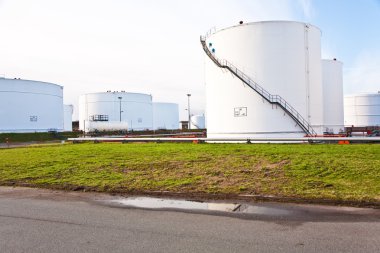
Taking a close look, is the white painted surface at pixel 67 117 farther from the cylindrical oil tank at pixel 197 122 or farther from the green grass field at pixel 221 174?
the green grass field at pixel 221 174

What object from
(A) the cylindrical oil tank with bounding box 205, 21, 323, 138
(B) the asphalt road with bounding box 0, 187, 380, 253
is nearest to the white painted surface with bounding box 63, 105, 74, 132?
(A) the cylindrical oil tank with bounding box 205, 21, 323, 138

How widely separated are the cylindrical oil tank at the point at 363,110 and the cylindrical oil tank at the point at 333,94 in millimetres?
25923

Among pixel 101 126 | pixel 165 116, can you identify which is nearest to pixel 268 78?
pixel 101 126

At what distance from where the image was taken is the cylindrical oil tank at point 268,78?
91.7ft

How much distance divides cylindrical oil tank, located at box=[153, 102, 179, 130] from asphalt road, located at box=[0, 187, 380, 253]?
79.2m

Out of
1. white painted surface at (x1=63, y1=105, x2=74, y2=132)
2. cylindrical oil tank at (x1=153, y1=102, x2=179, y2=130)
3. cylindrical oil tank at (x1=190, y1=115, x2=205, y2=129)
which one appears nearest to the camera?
white painted surface at (x1=63, y1=105, x2=74, y2=132)

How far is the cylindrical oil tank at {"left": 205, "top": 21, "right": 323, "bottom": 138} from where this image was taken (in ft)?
91.7

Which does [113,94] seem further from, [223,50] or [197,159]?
[197,159]

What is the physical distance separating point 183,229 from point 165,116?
85.5m

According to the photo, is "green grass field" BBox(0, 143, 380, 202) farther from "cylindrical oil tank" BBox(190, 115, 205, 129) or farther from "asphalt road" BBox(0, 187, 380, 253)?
"cylindrical oil tank" BBox(190, 115, 205, 129)

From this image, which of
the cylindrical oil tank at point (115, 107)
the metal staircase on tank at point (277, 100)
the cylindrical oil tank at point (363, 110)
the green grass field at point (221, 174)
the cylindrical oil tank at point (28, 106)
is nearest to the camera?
the green grass field at point (221, 174)

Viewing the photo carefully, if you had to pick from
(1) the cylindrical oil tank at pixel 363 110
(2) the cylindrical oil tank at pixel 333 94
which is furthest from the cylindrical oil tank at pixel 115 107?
(2) the cylindrical oil tank at pixel 333 94

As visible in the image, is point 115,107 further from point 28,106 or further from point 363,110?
point 363,110

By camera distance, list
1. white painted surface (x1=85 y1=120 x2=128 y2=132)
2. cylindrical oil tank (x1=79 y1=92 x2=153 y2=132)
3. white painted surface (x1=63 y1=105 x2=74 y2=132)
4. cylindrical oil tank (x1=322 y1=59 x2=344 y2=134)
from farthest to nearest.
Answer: white painted surface (x1=63 y1=105 x2=74 y2=132) → cylindrical oil tank (x1=79 y1=92 x2=153 y2=132) → white painted surface (x1=85 y1=120 x2=128 y2=132) → cylindrical oil tank (x1=322 y1=59 x2=344 y2=134)
